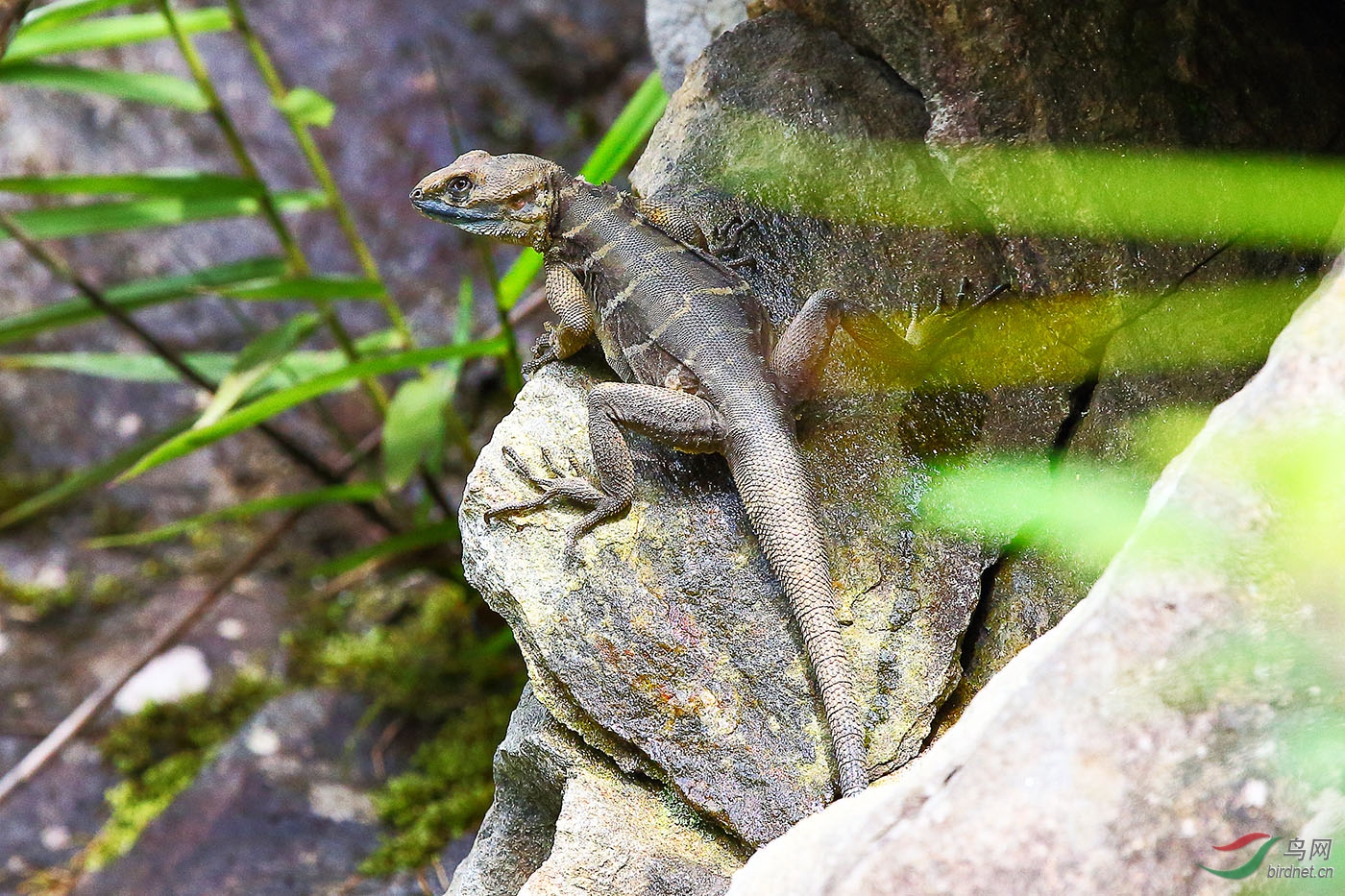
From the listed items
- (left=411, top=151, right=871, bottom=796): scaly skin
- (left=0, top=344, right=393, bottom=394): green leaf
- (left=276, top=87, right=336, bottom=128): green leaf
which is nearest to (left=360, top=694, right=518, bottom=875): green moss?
(left=0, top=344, right=393, bottom=394): green leaf

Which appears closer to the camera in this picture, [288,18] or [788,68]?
[788,68]

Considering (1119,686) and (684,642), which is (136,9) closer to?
(684,642)

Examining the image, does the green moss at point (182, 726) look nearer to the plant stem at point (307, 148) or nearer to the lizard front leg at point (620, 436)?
the plant stem at point (307, 148)

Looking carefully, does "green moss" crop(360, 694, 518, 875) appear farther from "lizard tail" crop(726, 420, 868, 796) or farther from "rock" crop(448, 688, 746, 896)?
"lizard tail" crop(726, 420, 868, 796)

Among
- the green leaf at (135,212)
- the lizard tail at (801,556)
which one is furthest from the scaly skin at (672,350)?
the green leaf at (135,212)

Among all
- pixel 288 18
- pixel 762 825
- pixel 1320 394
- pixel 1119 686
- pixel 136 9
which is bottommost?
pixel 762 825

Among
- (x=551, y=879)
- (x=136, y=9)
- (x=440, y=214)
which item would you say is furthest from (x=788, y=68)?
(x=136, y=9)

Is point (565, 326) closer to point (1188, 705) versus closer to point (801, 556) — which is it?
point (801, 556)
